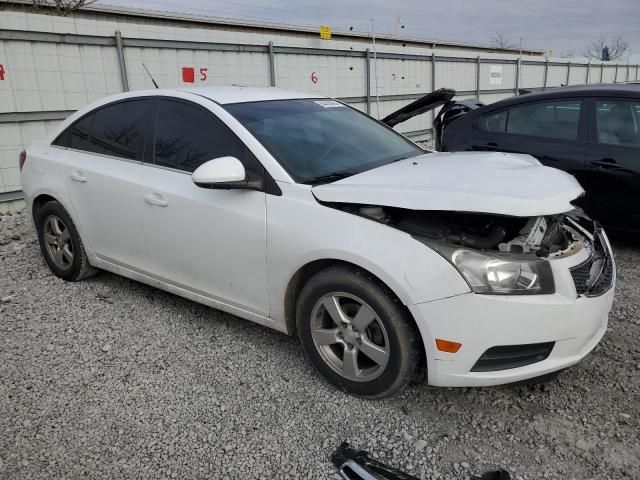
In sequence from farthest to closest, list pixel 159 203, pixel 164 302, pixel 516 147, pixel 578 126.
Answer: pixel 516 147
pixel 578 126
pixel 164 302
pixel 159 203

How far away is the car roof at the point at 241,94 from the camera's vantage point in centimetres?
339

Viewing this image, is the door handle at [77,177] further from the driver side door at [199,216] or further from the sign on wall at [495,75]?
the sign on wall at [495,75]

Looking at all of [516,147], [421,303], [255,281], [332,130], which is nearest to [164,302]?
[255,281]

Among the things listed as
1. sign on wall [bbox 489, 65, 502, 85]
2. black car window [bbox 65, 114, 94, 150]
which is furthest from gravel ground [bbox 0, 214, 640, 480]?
sign on wall [bbox 489, 65, 502, 85]

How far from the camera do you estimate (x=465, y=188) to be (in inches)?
95.3

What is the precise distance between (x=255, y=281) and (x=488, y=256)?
1.27 m

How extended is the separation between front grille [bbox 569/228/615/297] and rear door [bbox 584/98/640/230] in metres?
1.83

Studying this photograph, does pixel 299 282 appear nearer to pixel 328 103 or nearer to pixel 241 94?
pixel 241 94

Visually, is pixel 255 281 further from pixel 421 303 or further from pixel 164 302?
pixel 164 302

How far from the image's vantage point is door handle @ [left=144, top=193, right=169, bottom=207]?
327 centimetres

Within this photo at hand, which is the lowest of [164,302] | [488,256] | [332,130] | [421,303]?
[164,302]

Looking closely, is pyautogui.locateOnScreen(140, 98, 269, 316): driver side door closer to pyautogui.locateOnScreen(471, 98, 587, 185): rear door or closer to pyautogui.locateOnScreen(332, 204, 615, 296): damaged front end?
pyautogui.locateOnScreen(332, 204, 615, 296): damaged front end

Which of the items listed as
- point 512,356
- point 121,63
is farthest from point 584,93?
point 121,63

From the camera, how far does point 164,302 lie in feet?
13.0
